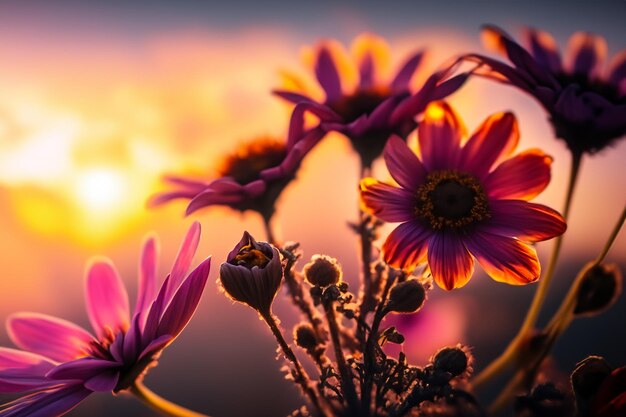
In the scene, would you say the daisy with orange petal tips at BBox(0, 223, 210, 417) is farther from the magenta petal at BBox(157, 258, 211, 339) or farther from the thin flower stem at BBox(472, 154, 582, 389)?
the thin flower stem at BBox(472, 154, 582, 389)

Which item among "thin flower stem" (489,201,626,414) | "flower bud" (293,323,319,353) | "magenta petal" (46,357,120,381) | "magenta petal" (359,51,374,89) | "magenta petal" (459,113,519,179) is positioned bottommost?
"thin flower stem" (489,201,626,414)

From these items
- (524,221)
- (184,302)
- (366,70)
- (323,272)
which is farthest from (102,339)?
(366,70)

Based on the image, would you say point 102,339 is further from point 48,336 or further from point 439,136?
point 439,136

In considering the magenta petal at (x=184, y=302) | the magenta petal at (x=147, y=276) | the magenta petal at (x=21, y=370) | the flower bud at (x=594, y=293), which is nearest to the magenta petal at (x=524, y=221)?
the flower bud at (x=594, y=293)

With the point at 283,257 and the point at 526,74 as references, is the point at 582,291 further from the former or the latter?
the point at 283,257

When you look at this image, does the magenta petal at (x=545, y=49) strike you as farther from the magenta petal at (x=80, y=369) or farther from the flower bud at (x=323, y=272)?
the magenta petal at (x=80, y=369)

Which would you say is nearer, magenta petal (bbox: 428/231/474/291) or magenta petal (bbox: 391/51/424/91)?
magenta petal (bbox: 428/231/474/291)

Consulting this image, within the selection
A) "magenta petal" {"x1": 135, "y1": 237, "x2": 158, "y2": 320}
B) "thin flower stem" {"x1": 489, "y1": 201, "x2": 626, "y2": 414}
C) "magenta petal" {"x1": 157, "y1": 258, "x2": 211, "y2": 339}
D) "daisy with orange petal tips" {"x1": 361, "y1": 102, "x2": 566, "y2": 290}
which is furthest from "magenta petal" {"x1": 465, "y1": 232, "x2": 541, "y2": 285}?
"magenta petal" {"x1": 135, "y1": 237, "x2": 158, "y2": 320}
